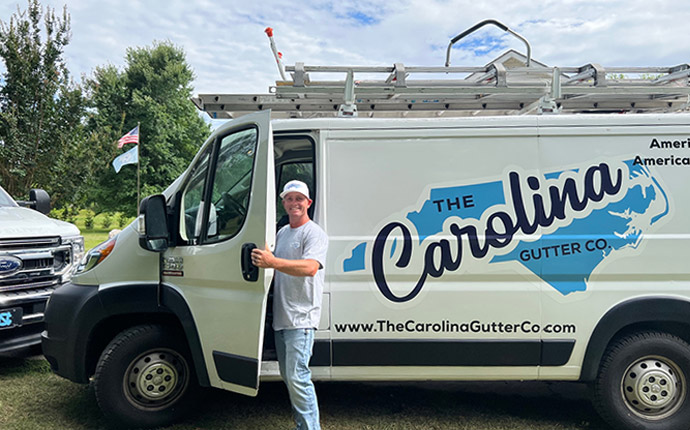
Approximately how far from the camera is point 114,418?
130 inches

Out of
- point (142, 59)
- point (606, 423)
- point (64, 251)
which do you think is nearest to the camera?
point (606, 423)

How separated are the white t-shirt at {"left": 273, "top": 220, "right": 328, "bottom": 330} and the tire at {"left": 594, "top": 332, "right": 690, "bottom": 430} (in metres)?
2.18

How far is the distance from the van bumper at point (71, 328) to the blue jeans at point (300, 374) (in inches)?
59.8

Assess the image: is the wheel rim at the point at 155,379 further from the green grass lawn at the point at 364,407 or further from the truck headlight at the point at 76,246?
the truck headlight at the point at 76,246

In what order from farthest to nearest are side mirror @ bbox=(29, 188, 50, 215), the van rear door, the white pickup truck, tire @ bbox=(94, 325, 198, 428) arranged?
side mirror @ bbox=(29, 188, 50, 215), the white pickup truck, tire @ bbox=(94, 325, 198, 428), the van rear door

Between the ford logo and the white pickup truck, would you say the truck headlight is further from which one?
the ford logo

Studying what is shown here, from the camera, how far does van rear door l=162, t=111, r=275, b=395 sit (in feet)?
9.43

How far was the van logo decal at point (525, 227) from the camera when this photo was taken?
3170mm

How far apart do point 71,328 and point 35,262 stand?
6.71 feet

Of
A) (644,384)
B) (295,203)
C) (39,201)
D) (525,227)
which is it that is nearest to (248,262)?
(295,203)

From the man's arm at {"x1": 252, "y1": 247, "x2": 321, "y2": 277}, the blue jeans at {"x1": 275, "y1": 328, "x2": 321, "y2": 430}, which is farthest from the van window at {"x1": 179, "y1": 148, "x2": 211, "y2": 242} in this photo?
the blue jeans at {"x1": 275, "y1": 328, "x2": 321, "y2": 430}

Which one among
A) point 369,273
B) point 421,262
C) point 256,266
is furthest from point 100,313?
point 421,262

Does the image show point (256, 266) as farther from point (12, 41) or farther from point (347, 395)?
point (12, 41)

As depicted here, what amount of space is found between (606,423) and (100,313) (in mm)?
3918
